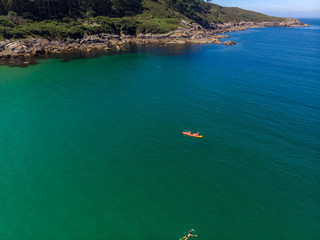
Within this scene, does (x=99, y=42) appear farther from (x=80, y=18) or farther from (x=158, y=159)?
(x=158, y=159)

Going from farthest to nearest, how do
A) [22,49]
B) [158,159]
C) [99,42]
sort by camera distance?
1. [99,42]
2. [22,49]
3. [158,159]

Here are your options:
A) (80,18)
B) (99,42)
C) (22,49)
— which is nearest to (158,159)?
(22,49)

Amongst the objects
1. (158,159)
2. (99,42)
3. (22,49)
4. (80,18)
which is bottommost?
(158,159)

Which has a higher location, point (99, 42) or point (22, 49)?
point (99, 42)

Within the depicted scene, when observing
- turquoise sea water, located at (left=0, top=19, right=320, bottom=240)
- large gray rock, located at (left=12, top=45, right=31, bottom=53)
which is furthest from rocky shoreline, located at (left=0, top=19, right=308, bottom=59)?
turquoise sea water, located at (left=0, top=19, right=320, bottom=240)

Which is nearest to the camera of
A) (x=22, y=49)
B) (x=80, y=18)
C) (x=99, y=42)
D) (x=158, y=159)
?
(x=158, y=159)

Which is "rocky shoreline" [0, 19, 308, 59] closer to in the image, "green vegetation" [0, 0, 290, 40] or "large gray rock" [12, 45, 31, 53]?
"large gray rock" [12, 45, 31, 53]

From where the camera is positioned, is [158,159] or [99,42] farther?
[99,42]

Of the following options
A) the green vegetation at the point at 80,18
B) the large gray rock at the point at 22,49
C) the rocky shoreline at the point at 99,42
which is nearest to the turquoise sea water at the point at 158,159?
the large gray rock at the point at 22,49
